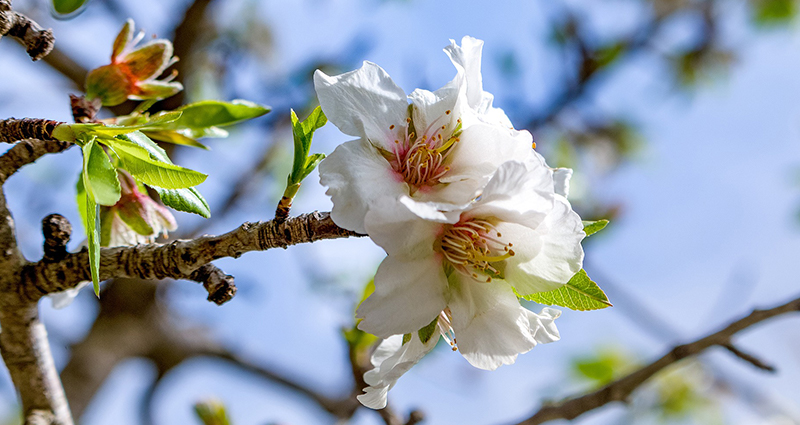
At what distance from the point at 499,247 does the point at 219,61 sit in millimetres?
2593

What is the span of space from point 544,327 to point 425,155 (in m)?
0.28

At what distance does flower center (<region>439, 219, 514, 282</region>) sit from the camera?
0.73m

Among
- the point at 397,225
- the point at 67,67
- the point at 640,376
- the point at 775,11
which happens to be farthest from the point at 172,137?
the point at 775,11

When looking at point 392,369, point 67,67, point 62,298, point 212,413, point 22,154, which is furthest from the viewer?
point 67,67

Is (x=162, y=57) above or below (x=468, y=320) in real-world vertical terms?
above

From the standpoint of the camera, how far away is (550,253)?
0.73 metres

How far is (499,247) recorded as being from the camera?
2.51 ft

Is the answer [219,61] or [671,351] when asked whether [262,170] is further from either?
[671,351]

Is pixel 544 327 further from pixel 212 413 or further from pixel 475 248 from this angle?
pixel 212 413

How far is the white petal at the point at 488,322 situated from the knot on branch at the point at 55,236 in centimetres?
56

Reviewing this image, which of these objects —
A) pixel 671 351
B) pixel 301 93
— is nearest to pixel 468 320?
pixel 671 351

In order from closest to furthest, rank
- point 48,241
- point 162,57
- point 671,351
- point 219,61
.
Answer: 1. point 48,241
2. point 162,57
3. point 671,351
4. point 219,61

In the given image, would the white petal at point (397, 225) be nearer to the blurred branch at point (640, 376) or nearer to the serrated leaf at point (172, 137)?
the serrated leaf at point (172, 137)

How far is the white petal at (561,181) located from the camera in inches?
31.2
